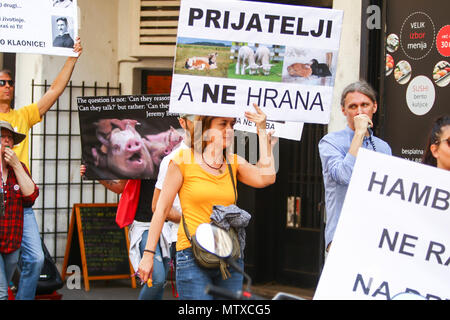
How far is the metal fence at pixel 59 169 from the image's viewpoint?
973 cm

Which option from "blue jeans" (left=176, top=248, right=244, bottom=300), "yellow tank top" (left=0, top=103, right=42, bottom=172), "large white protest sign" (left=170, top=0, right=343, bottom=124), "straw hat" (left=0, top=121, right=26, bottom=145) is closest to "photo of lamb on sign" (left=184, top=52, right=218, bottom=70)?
"large white protest sign" (left=170, top=0, right=343, bottom=124)

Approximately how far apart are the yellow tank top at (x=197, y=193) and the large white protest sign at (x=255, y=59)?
49 centimetres

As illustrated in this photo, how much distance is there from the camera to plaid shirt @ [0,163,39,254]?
5898 mm

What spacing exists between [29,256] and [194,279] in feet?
7.21

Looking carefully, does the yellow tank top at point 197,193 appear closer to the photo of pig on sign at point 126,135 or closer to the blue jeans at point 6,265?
the blue jeans at point 6,265

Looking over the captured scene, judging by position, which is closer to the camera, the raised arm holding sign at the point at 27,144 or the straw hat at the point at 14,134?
the straw hat at the point at 14,134

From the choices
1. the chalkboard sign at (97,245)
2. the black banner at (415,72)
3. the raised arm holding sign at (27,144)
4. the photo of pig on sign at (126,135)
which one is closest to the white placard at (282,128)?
the photo of pig on sign at (126,135)

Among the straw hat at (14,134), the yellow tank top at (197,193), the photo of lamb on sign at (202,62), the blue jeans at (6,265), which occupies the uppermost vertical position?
the photo of lamb on sign at (202,62)

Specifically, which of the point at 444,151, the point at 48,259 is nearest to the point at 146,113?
the point at 48,259

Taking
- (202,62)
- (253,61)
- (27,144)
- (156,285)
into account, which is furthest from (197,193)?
(27,144)

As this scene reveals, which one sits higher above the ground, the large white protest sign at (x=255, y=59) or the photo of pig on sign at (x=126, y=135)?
the large white protest sign at (x=255, y=59)

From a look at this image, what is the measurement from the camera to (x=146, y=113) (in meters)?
7.22

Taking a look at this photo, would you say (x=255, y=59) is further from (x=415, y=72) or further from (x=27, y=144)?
(x=27, y=144)

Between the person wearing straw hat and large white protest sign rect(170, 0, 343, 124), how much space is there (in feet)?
5.62
